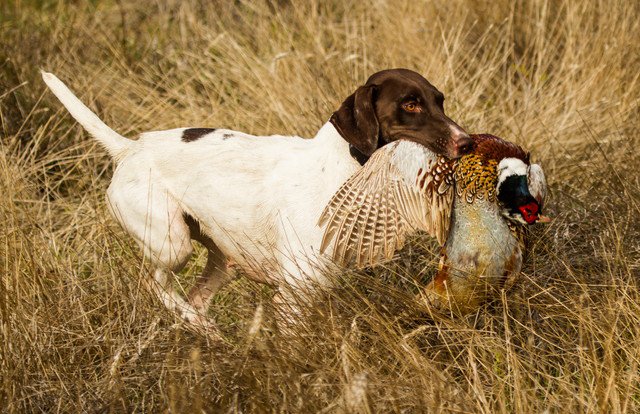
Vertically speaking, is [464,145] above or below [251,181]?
above

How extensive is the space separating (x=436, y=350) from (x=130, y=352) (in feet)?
3.20

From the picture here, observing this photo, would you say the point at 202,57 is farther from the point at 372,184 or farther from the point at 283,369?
the point at 283,369

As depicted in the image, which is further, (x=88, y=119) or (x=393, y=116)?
(x=88, y=119)

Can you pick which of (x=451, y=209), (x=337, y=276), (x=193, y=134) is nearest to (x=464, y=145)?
(x=451, y=209)

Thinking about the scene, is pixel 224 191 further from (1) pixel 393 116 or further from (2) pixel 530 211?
(2) pixel 530 211

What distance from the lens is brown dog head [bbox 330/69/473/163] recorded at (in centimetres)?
340

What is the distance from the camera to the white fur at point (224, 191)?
3541mm

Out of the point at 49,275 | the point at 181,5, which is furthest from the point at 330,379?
the point at 181,5

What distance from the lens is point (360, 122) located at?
3.43 m

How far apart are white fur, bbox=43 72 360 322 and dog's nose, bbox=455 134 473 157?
0.38 metres

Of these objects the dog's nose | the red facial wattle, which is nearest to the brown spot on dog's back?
the dog's nose

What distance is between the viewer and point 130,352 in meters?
3.20

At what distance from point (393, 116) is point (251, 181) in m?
0.61

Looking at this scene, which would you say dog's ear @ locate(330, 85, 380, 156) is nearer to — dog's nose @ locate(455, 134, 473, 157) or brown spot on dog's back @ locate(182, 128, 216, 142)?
dog's nose @ locate(455, 134, 473, 157)
